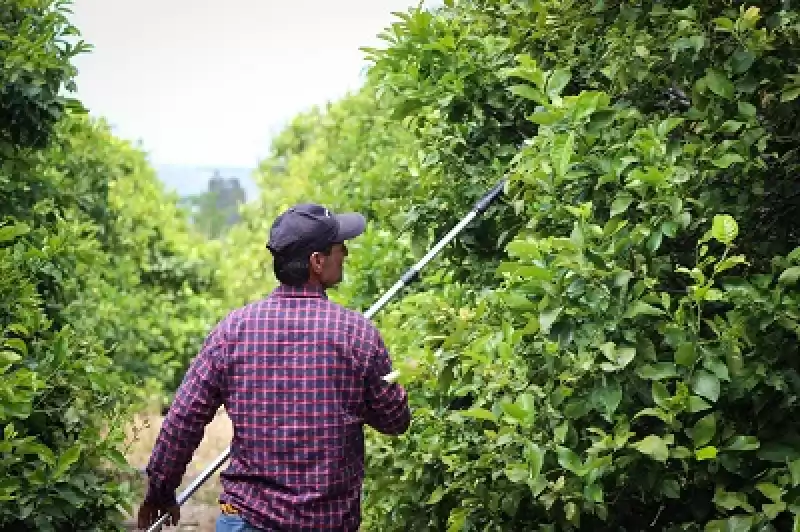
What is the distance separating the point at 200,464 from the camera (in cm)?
1172

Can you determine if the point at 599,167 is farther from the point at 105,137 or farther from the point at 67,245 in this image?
the point at 105,137

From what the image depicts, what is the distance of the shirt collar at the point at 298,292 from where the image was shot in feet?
11.8

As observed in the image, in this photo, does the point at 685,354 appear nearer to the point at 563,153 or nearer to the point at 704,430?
the point at 704,430

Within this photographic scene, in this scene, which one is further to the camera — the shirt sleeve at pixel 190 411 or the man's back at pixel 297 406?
the shirt sleeve at pixel 190 411

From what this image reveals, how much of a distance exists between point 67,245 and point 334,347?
2.44m

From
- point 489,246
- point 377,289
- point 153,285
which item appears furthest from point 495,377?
point 153,285

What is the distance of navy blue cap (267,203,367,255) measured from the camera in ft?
11.9

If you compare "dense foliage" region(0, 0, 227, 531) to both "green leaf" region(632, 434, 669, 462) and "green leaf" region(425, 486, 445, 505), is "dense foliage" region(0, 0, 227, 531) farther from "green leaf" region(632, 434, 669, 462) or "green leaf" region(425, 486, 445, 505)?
"green leaf" region(632, 434, 669, 462)

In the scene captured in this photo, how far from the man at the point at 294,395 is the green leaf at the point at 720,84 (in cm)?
117

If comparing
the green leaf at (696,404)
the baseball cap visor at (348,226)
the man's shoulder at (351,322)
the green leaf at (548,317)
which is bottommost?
the green leaf at (696,404)

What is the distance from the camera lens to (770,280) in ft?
11.3

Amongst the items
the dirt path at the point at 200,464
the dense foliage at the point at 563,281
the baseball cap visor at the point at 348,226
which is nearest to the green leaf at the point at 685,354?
the dense foliage at the point at 563,281

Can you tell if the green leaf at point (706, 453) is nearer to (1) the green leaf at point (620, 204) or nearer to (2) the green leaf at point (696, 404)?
(2) the green leaf at point (696, 404)

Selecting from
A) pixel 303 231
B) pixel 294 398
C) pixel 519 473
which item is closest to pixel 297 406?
pixel 294 398
